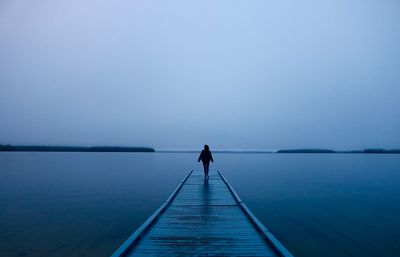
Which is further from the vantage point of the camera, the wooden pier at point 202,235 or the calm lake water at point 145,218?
the calm lake water at point 145,218

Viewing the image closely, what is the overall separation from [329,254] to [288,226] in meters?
3.49

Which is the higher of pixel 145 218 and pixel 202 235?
pixel 202 235

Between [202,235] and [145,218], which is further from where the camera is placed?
[145,218]

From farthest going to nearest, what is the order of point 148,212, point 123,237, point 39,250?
point 148,212, point 123,237, point 39,250

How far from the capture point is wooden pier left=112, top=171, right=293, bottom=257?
579 centimetres

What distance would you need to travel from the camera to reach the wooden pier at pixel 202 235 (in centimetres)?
579

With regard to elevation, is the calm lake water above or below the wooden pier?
below

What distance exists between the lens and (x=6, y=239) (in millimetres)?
10289

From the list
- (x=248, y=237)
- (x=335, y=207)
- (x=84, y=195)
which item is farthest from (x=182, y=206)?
(x=84, y=195)

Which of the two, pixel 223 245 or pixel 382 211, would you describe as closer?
pixel 223 245

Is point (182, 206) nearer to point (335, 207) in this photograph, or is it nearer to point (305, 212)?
point (305, 212)

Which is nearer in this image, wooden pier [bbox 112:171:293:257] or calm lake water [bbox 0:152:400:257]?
wooden pier [bbox 112:171:293:257]

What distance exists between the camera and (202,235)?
22.6ft

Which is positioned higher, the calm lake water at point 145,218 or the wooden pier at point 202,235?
the wooden pier at point 202,235
